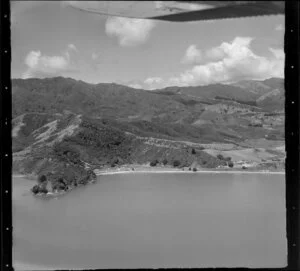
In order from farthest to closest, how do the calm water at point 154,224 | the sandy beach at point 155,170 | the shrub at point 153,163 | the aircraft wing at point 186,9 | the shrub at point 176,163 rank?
the shrub at point 176,163, the shrub at point 153,163, the sandy beach at point 155,170, the calm water at point 154,224, the aircraft wing at point 186,9

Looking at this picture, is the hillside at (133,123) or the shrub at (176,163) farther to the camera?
the shrub at (176,163)

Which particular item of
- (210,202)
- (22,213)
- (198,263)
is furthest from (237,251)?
(22,213)

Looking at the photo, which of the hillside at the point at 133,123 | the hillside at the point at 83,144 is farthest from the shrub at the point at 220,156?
the hillside at the point at 83,144

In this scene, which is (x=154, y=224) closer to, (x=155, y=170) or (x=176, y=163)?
(x=155, y=170)

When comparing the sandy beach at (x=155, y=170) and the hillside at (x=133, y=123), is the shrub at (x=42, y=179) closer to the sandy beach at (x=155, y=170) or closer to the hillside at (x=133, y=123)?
the hillside at (x=133, y=123)

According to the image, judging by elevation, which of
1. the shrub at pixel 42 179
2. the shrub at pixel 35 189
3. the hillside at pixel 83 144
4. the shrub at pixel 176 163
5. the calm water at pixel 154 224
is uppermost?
the hillside at pixel 83 144

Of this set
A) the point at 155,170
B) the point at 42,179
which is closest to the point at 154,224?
the point at 155,170

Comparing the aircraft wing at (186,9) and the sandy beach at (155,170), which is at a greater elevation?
the aircraft wing at (186,9)

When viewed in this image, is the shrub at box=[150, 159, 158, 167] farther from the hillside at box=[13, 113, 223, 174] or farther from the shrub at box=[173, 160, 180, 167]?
the shrub at box=[173, 160, 180, 167]
